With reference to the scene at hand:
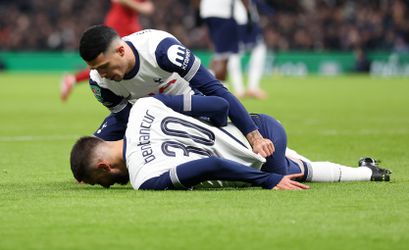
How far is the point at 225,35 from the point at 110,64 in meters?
11.6

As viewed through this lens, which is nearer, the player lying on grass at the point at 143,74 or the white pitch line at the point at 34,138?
the player lying on grass at the point at 143,74

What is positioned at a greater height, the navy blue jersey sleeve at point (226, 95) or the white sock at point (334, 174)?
the navy blue jersey sleeve at point (226, 95)

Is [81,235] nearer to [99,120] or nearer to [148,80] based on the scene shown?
[148,80]

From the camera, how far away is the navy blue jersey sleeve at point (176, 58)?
282 inches

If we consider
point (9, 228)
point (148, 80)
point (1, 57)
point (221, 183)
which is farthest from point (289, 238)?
point (1, 57)

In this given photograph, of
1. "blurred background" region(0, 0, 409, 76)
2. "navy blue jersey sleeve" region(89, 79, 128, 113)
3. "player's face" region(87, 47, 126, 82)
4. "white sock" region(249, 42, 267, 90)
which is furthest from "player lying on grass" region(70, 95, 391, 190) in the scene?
"blurred background" region(0, 0, 409, 76)

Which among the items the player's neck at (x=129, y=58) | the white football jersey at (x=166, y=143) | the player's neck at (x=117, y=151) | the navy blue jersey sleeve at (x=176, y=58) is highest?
the navy blue jersey sleeve at (x=176, y=58)

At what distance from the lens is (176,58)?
7164 mm

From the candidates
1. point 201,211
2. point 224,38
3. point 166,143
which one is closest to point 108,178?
point 166,143

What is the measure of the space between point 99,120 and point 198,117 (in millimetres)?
8270

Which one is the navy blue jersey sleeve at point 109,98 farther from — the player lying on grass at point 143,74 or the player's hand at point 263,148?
the player's hand at point 263,148

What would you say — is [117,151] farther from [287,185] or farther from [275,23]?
[275,23]

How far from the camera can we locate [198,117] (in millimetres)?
6930

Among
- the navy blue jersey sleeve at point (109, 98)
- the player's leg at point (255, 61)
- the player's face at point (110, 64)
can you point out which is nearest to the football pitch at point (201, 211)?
the navy blue jersey sleeve at point (109, 98)
